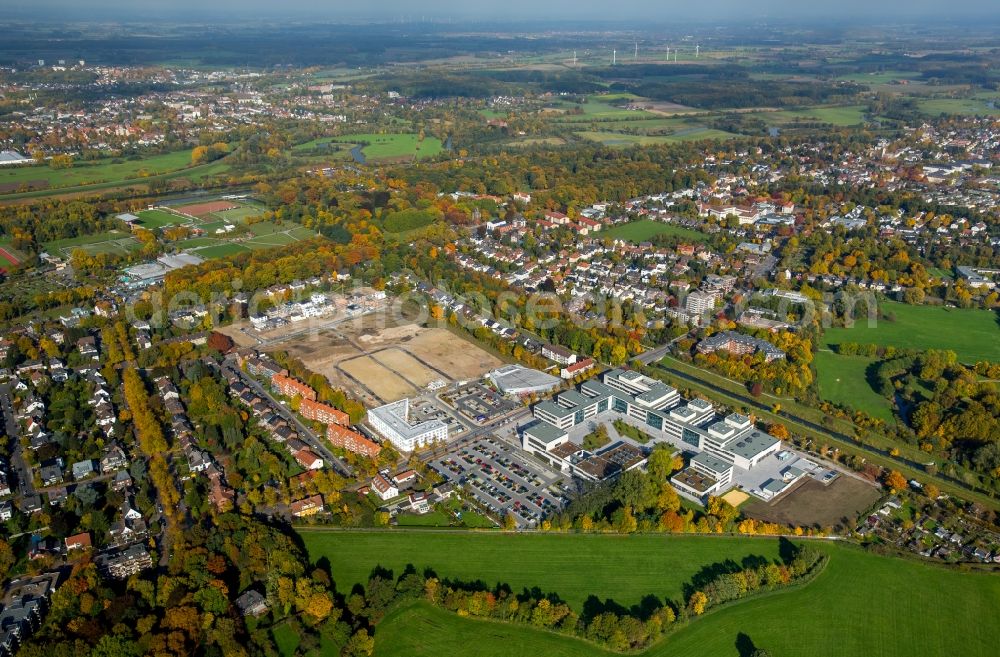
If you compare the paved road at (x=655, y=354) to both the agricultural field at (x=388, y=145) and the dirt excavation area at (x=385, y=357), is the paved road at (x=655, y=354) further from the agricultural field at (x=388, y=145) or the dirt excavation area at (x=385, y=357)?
the agricultural field at (x=388, y=145)

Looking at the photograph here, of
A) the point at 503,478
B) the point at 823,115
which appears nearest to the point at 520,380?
the point at 503,478

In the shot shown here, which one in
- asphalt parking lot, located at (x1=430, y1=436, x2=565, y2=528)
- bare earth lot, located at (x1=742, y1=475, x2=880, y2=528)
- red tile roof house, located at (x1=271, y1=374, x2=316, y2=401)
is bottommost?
bare earth lot, located at (x1=742, y1=475, x2=880, y2=528)

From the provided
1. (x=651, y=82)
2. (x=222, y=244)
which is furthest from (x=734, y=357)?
(x=651, y=82)

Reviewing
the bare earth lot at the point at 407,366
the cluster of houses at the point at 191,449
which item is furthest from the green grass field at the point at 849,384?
the cluster of houses at the point at 191,449

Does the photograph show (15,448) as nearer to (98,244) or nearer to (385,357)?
(385,357)

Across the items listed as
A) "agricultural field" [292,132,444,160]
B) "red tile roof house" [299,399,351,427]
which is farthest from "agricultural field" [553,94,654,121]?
"red tile roof house" [299,399,351,427]

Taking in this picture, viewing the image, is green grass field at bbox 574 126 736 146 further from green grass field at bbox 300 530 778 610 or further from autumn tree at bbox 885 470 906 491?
green grass field at bbox 300 530 778 610

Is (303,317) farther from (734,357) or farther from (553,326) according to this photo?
(734,357)
